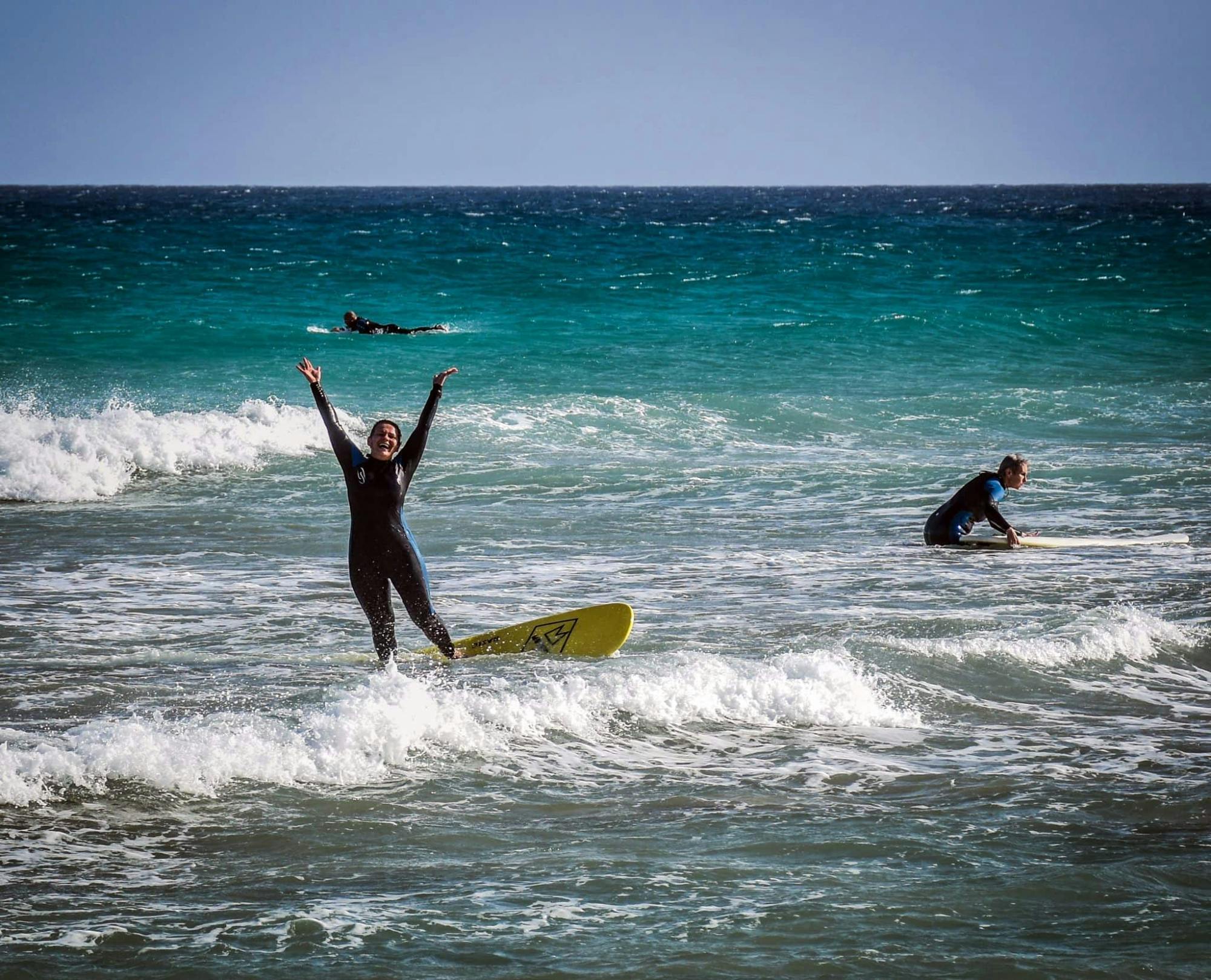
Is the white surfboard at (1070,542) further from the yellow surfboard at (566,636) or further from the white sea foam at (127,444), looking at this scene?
the white sea foam at (127,444)

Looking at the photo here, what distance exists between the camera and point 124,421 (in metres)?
17.9

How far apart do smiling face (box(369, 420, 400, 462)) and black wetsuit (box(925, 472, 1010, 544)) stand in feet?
19.4

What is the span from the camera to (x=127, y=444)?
16.9 m

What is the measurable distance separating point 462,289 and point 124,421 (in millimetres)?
21785

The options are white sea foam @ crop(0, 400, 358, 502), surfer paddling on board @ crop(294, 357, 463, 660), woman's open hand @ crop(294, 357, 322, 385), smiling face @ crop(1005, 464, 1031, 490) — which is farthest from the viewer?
white sea foam @ crop(0, 400, 358, 502)

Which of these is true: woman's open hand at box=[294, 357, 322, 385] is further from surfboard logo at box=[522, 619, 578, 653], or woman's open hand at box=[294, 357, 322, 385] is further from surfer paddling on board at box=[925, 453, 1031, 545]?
surfer paddling on board at box=[925, 453, 1031, 545]

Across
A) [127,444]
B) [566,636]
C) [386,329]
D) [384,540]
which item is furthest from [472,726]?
[386,329]

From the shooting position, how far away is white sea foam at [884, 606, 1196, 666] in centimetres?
842

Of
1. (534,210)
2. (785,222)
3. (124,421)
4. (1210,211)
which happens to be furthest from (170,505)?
(1210,211)

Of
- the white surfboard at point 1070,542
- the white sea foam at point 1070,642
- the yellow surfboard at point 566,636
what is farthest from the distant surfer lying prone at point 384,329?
the white sea foam at point 1070,642

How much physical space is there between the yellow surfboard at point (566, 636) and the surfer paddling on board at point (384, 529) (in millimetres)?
498

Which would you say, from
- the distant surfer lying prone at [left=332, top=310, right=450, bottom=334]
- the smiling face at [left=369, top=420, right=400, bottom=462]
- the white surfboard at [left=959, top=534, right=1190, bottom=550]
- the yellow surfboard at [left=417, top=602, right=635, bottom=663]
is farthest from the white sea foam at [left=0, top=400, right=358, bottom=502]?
the white surfboard at [left=959, top=534, right=1190, bottom=550]

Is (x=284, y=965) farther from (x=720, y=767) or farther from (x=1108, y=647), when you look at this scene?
(x=1108, y=647)

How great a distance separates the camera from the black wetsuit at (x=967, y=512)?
39.2 ft
